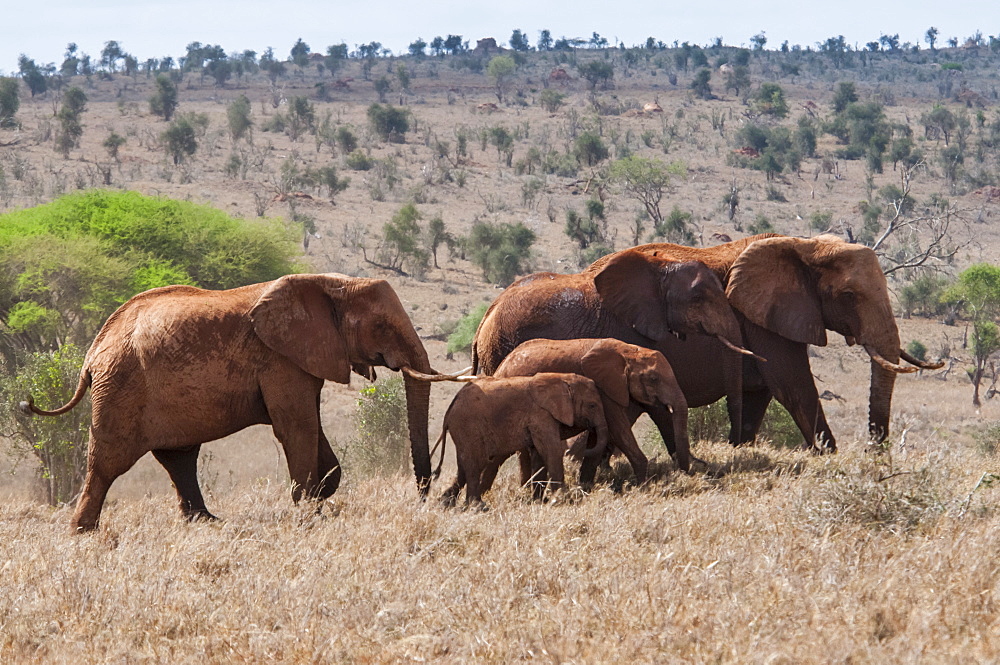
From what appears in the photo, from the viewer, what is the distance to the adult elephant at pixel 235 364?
356 inches

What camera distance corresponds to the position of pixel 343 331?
938 centimetres

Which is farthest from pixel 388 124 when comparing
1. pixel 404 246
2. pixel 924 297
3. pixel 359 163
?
pixel 924 297

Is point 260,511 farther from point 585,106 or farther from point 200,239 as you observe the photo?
point 585,106

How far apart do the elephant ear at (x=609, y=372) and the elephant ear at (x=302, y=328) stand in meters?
2.02

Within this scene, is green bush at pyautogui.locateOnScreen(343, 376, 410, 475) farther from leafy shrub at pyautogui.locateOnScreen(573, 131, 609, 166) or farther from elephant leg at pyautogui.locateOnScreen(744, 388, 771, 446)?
leafy shrub at pyautogui.locateOnScreen(573, 131, 609, 166)

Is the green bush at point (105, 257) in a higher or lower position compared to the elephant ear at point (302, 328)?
lower

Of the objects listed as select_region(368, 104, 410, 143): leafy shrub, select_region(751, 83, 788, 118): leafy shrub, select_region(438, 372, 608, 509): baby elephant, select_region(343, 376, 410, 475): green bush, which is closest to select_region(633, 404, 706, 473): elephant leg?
select_region(438, 372, 608, 509): baby elephant

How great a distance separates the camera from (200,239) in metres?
30.3

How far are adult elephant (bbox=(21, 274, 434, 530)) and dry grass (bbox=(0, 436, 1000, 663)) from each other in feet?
2.49

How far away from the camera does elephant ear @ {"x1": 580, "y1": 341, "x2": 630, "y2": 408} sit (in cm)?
959

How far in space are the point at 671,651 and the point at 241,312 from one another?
5.19 m

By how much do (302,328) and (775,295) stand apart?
4.53m

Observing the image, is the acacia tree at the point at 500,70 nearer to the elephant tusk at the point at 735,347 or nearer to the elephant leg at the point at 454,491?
the elephant tusk at the point at 735,347

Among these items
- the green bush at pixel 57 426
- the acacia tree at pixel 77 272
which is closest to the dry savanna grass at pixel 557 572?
the green bush at pixel 57 426
